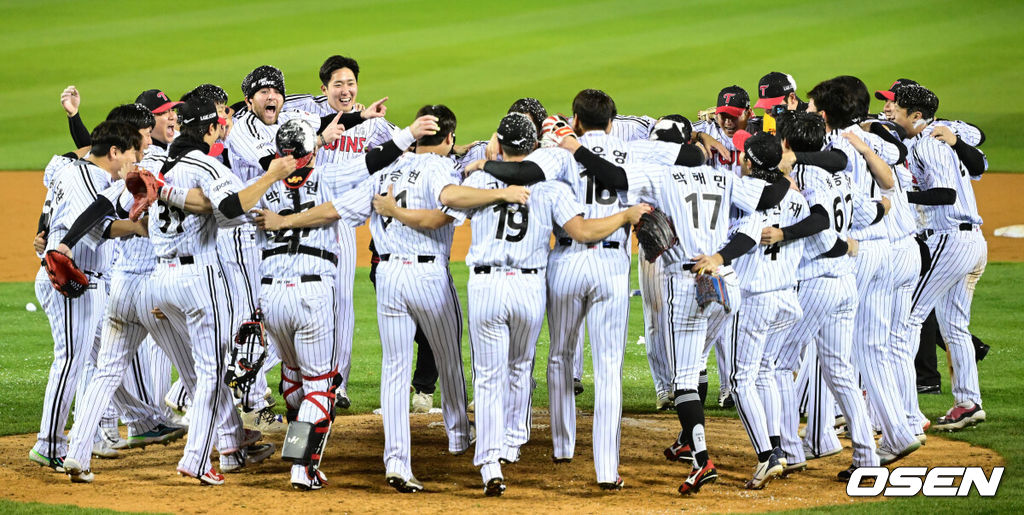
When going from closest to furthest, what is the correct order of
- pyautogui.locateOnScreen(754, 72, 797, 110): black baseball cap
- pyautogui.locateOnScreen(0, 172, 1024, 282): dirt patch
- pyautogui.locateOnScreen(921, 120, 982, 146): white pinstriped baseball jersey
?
pyautogui.locateOnScreen(921, 120, 982, 146): white pinstriped baseball jersey, pyautogui.locateOnScreen(754, 72, 797, 110): black baseball cap, pyautogui.locateOnScreen(0, 172, 1024, 282): dirt patch

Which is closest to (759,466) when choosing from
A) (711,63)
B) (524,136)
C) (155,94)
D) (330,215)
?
(524,136)

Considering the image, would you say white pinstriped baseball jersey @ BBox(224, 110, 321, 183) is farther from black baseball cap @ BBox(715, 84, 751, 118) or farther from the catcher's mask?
black baseball cap @ BBox(715, 84, 751, 118)

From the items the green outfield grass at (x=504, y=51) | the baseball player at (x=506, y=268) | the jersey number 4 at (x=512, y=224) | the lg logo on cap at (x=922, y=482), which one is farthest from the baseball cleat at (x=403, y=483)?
the green outfield grass at (x=504, y=51)

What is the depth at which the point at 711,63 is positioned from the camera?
91.8ft

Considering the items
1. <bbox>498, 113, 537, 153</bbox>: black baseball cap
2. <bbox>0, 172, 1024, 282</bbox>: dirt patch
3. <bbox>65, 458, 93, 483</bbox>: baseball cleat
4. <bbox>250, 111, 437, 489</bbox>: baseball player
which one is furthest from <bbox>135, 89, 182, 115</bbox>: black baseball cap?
<bbox>0, 172, 1024, 282</bbox>: dirt patch

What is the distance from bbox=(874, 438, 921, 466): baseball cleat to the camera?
6.08 meters

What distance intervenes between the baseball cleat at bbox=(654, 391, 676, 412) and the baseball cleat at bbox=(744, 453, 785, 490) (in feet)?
6.29

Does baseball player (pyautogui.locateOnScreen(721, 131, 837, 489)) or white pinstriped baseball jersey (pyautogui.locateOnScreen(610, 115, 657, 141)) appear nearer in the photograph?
baseball player (pyautogui.locateOnScreen(721, 131, 837, 489))

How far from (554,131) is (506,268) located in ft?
2.38

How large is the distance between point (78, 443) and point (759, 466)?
3450 mm

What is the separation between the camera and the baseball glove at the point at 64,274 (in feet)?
19.4

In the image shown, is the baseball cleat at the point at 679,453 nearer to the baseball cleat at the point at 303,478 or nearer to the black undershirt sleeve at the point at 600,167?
the black undershirt sleeve at the point at 600,167

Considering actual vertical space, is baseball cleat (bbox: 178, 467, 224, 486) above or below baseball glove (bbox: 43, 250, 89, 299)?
below

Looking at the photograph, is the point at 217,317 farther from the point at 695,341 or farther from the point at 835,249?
the point at 835,249
